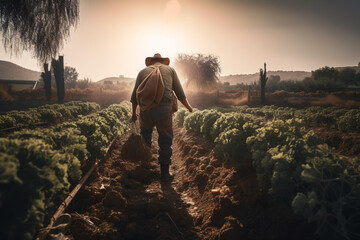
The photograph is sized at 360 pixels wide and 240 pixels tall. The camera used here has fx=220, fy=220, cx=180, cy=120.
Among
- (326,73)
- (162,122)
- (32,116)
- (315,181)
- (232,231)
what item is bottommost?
(232,231)

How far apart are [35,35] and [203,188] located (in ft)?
41.4

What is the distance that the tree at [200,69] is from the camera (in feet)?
138

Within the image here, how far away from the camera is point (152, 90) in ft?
13.5

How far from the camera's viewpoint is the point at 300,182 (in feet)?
7.41

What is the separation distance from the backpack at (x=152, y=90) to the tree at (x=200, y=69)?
3870cm

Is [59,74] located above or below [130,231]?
above

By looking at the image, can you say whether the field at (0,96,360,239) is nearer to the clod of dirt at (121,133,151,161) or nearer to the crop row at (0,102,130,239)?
the crop row at (0,102,130,239)

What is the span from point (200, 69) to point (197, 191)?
39.7 m

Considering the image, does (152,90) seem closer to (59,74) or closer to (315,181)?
(315,181)

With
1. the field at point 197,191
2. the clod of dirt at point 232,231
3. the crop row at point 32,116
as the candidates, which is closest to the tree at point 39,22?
the crop row at point 32,116

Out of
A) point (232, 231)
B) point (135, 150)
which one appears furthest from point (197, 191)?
point (232, 231)

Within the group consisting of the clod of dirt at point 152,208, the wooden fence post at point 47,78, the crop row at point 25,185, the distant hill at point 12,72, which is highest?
the distant hill at point 12,72

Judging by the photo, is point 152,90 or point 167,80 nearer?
point 152,90

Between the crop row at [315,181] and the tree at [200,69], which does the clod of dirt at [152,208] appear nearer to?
the crop row at [315,181]
